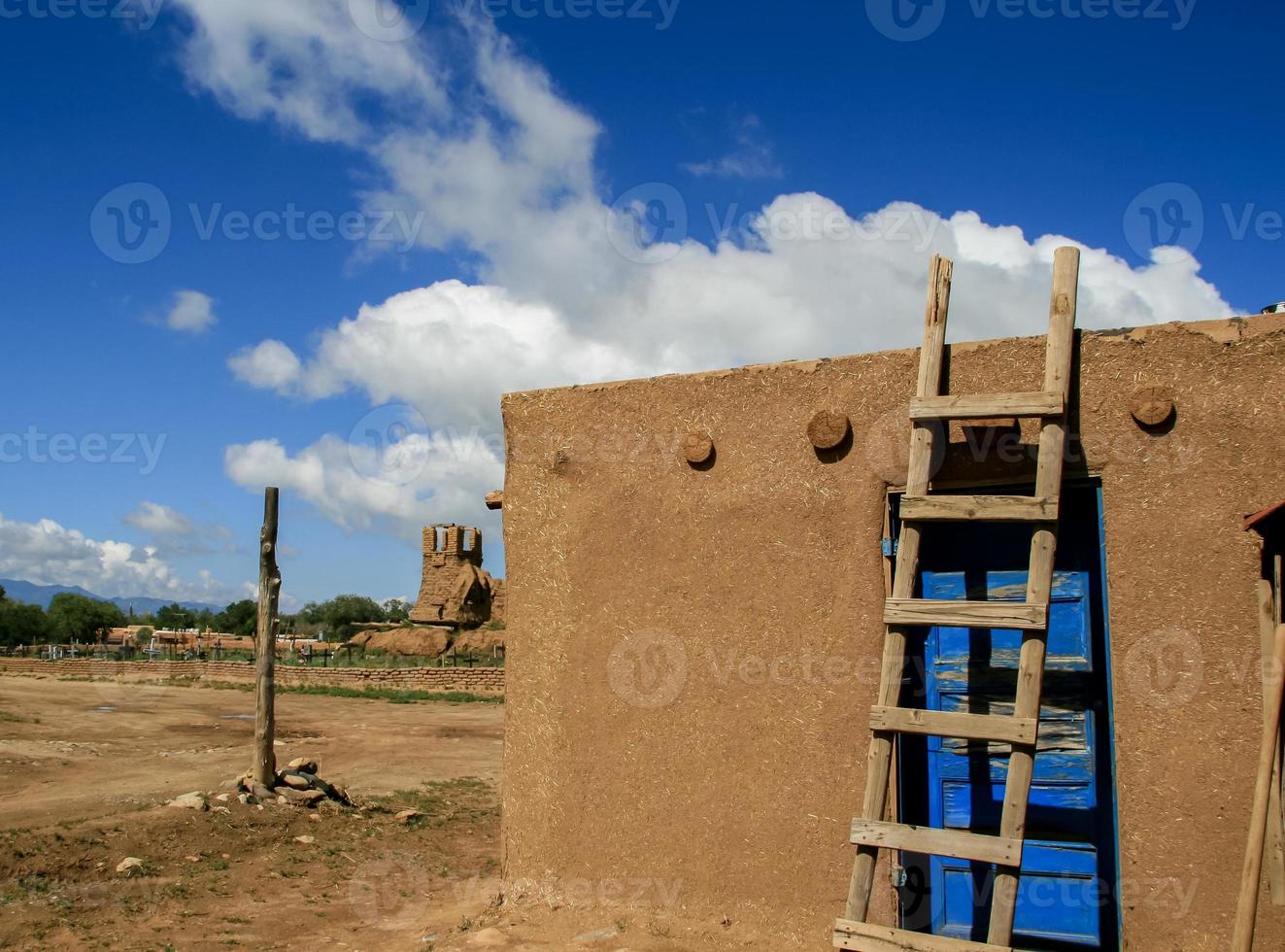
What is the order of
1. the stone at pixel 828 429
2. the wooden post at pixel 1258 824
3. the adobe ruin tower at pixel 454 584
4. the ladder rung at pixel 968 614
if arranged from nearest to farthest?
the wooden post at pixel 1258 824 → the ladder rung at pixel 968 614 → the stone at pixel 828 429 → the adobe ruin tower at pixel 454 584

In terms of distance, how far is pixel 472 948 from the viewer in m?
4.87

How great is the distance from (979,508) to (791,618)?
47.1 inches

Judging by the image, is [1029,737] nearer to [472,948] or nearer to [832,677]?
[832,677]

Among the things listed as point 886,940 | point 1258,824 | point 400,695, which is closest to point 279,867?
point 886,940

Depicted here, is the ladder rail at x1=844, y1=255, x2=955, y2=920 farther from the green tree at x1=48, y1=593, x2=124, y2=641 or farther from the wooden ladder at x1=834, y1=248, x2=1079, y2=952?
the green tree at x1=48, y1=593, x2=124, y2=641

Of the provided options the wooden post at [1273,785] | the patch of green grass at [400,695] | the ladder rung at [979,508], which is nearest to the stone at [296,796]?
the ladder rung at [979,508]

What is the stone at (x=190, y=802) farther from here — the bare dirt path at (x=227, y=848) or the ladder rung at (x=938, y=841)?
the ladder rung at (x=938, y=841)

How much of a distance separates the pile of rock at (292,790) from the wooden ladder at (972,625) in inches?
284

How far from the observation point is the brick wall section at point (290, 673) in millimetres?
27266

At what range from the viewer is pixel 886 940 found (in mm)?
3779

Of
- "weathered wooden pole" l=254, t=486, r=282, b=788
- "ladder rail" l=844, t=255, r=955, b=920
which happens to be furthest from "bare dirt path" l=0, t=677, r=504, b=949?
"ladder rail" l=844, t=255, r=955, b=920

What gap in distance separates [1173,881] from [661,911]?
2.38m

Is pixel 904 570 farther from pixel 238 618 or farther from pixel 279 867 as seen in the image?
pixel 238 618

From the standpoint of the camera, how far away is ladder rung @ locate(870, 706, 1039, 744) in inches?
147
